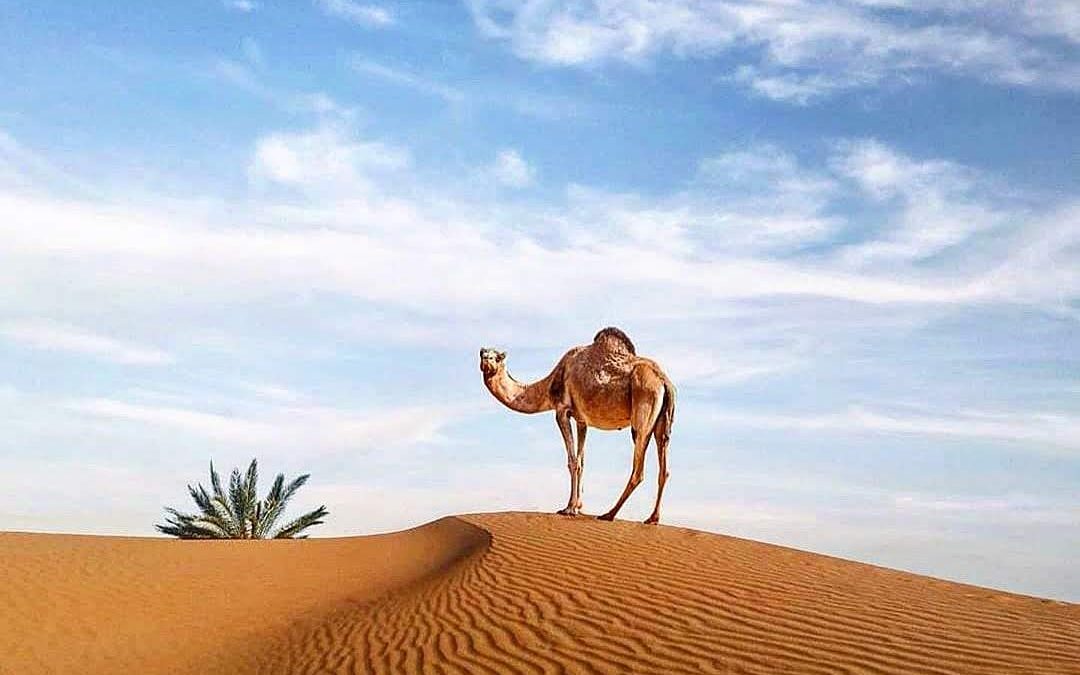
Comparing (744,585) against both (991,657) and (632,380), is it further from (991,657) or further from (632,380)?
(632,380)

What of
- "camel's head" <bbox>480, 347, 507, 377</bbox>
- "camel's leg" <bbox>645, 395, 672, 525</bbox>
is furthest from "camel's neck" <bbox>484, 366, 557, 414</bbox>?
"camel's leg" <bbox>645, 395, 672, 525</bbox>

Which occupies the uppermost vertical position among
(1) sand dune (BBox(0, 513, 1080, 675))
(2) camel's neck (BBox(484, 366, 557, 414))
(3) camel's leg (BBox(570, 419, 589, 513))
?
(2) camel's neck (BBox(484, 366, 557, 414))

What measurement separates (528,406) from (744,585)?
274 inches

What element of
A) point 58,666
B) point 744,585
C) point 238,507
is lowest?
point 58,666

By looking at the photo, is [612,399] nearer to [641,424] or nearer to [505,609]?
[641,424]

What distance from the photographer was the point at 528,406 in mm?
17094

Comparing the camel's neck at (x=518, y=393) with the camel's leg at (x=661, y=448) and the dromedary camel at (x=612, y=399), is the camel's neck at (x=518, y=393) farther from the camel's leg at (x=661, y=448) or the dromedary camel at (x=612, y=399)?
the camel's leg at (x=661, y=448)

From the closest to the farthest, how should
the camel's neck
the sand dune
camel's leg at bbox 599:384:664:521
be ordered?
1. the sand dune
2. camel's leg at bbox 599:384:664:521
3. the camel's neck

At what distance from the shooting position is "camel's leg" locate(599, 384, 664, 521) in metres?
14.5

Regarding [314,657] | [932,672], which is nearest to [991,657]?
[932,672]

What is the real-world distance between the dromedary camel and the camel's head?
1128 millimetres

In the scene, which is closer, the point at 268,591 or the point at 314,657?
the point at 314,657

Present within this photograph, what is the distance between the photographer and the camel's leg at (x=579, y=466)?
15484mm

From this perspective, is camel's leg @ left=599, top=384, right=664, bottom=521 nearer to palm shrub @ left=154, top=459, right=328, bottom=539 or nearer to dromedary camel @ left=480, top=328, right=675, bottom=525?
dromedary camel @ left=480, top=328, right=675, bottom=525
